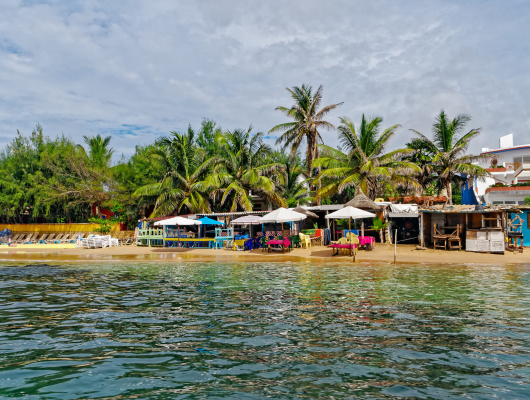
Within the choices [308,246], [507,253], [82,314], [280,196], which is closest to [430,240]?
[507,253]

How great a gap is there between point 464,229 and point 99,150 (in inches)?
1518

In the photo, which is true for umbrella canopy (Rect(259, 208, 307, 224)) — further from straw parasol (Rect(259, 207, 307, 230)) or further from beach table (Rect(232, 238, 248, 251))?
beach table (Rect(232, 238, 248, 251))

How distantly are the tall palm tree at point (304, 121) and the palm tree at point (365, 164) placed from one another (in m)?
3.89

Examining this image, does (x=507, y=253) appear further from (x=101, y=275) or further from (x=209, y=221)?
(x=101, y=275)

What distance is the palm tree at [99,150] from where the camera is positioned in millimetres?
41531

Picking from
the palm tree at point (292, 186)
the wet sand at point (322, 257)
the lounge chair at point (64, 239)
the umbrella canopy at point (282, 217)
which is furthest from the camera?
the palm tree at point (292, 186)

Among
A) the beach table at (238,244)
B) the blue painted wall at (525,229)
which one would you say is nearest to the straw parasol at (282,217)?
the beach table at (238,244)

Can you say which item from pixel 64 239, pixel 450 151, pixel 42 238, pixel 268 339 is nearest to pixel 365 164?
pixel 450 151

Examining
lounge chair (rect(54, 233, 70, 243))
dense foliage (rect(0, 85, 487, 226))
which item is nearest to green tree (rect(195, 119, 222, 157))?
dense foliage (rect(0, 85, 487, 226))

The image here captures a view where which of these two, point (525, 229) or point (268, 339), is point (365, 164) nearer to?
point (525, 229)

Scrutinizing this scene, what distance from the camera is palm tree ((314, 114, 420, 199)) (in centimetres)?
2658

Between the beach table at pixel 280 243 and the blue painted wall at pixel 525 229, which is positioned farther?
the blue painted wall at pixel 525 229

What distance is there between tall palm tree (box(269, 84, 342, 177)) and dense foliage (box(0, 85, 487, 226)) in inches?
3.3

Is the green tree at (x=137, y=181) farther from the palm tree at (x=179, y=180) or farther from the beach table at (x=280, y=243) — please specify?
the beach table at (x=280, y=243)
